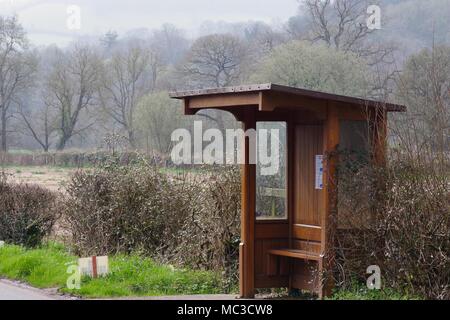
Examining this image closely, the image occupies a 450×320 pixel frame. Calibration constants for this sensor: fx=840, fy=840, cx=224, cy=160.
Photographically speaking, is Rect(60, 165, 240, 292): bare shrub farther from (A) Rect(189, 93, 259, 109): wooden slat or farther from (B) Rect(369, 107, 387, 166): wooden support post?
(B) Rect(369, 107, 387, 166): wooden support post

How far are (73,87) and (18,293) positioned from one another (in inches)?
2276

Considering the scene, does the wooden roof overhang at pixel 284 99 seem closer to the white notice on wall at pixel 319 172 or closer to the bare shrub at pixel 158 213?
the white notice on wall at pixel 319 172

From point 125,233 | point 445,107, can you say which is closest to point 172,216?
point 125,233

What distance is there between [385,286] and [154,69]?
5851cm

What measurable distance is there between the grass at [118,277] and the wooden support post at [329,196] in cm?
278

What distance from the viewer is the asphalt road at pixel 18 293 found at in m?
12.0

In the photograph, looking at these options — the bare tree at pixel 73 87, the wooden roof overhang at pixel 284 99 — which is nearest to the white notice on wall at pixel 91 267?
the wooden roof overhang at pixel 284 99

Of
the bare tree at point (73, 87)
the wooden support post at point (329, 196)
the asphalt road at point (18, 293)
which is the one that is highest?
the bare tree at point (73, 87)

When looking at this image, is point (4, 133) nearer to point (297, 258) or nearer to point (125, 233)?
point (125, 233)

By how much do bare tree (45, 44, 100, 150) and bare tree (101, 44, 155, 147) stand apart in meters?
1.27

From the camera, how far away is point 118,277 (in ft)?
43.8

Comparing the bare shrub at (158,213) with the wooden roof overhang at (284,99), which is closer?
the wooden roof overhang at (284,99)

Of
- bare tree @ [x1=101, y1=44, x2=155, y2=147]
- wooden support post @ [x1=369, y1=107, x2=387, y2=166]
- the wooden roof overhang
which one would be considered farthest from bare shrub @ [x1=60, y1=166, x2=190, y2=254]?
bare tree @ [x1=101, y1=44, x2=155, y2=147]
